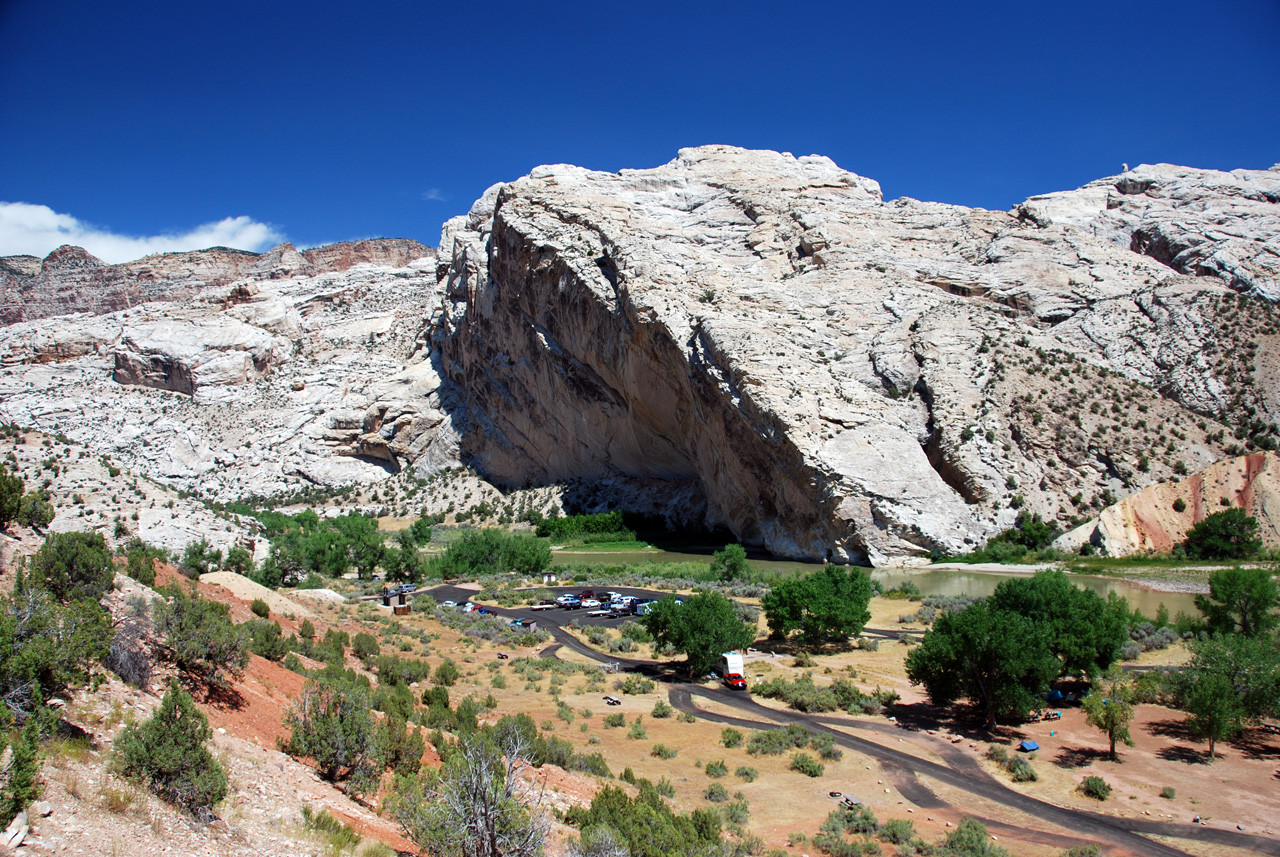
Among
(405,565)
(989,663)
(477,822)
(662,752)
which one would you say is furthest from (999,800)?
(405,565)

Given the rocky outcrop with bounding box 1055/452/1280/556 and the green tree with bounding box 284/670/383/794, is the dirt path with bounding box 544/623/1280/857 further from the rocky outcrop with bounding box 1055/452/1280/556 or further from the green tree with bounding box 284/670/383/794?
the rocky outcrop with bounding box 1055/452/1280/556

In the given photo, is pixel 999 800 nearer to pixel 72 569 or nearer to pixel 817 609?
pixel 817 609

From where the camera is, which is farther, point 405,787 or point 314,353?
point 314,353

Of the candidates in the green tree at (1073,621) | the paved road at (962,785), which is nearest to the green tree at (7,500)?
the paved road at (962,785)

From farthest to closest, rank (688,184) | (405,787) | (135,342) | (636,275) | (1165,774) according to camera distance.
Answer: (135,342)
(688,184)
(636,275)
(1165,774)
(405,787)

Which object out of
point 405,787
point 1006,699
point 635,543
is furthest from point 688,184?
point 405,787

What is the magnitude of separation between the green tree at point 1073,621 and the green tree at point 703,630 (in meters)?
8.00

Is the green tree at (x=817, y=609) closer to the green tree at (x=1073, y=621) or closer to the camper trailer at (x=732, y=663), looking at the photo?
the camper trailer at (x=732, y=663)

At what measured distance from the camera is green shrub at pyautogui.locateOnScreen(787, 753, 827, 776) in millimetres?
14219

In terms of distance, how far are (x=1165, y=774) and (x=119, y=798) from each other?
707 inches

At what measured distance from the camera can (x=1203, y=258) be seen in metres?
62.1

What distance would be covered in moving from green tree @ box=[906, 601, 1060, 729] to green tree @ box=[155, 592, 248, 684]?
16.4m

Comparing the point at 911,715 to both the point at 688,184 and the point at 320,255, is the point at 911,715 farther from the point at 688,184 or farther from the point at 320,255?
the point at 320,255

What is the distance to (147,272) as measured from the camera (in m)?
118
